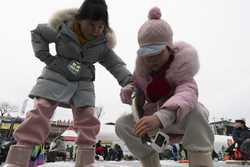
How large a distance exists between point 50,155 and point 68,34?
20.3ft

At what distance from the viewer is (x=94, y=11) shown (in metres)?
1.64

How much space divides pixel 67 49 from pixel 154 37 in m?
0.58

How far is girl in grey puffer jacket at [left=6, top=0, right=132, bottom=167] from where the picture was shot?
1.58m

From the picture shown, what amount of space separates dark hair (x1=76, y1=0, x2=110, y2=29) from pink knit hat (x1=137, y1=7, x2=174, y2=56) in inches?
12.6

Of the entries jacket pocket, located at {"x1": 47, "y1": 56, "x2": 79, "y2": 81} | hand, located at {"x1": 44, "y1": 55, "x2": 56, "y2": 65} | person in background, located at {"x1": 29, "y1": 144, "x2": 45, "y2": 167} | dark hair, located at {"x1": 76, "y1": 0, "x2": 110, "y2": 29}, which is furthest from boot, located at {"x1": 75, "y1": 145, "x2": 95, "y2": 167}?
dark hair, located at {"x1": 76, "y1": 0, "x2": 110, "y2": 29}

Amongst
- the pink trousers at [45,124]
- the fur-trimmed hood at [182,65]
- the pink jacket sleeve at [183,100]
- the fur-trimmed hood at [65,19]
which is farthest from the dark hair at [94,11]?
the pink jacket sleeve at [183,100]

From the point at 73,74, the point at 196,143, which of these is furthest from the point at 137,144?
the point at 73,74

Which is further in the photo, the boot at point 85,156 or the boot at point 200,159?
the boot at point 85,156

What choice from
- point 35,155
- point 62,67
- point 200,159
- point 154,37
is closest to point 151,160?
point 200,159

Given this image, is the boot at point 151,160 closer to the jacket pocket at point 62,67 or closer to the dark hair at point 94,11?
the jacket pocket at point 62,67

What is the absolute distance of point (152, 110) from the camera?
4.77 ft

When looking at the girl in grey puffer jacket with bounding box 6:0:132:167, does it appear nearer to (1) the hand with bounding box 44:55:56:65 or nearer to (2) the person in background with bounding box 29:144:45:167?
(1) the hand with bounding box 44:55:56:65

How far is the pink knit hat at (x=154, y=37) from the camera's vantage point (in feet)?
4.43

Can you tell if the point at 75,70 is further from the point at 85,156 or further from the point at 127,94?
the point at 85,156
